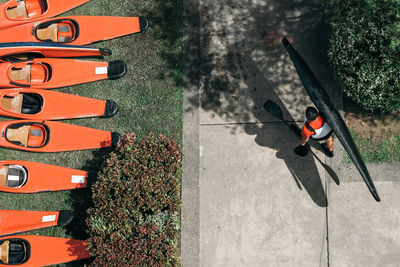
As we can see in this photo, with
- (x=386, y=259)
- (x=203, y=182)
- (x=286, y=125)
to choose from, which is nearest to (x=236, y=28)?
(x=286, y=125)

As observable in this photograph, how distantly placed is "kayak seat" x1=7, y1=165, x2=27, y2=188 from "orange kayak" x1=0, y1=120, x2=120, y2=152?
19.3 inches

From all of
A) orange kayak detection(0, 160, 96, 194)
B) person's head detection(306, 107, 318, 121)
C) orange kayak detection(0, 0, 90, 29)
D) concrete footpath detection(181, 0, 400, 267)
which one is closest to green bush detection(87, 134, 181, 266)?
concrete footpath detection(181, 0, 400, 267)

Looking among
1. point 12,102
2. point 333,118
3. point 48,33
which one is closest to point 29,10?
point 48,33

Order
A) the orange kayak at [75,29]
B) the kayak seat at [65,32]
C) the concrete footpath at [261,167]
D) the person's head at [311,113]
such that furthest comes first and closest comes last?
1. the kayak seat at [65,32]
2. the orange kayak at [75,29]
3. the concrete footpath at [261,167]
4. the person's head at [311,113]

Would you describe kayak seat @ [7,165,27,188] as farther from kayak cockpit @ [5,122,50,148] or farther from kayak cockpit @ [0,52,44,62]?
kayak cockpit @ [0,52,44,62]

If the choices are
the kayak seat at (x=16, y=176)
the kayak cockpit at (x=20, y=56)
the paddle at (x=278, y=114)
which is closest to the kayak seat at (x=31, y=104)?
the kayak cockpit at (x=20, y=56)

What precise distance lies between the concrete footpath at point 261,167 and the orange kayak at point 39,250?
8.52 ft

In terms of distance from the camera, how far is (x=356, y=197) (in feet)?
30.9

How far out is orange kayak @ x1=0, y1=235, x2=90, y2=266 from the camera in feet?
31.1

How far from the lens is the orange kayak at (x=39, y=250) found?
9.48 metres

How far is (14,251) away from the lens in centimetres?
952

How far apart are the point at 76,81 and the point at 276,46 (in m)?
5.12

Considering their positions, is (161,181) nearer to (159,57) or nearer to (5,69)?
(159,57)

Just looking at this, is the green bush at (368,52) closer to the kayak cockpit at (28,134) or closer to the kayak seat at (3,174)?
the kayak cockpit at (28,134)
